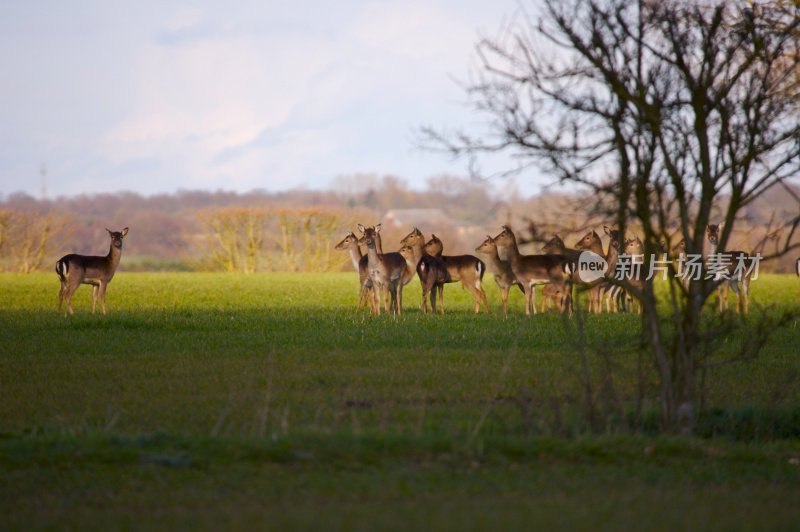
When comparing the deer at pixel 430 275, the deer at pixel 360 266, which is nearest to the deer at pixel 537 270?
the deer at pixel 430 275

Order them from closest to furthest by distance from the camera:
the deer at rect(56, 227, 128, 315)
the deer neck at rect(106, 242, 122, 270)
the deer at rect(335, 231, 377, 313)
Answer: the deer at rect(56, 227, 128, 315) → the deer at rect(335, 231, 377, 313) → the deer neck at rect(106, 242, 122, 270)

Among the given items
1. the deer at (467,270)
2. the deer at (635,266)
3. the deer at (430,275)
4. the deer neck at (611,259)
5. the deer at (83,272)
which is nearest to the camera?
the deer at (635,266)

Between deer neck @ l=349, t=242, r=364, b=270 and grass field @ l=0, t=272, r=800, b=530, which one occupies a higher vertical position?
deer neck @ l=349, t=242, r=364, b=270

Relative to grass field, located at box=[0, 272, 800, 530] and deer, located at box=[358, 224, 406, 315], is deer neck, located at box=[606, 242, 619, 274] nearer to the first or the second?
deer, located at box=[358, 224, 406, 315]

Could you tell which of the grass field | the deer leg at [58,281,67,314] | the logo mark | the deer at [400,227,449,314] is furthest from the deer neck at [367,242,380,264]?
the deer leg at [58,281,67,314]

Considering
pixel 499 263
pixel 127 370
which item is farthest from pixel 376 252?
pixel 127 370

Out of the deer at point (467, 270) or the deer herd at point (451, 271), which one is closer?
the deer herd at point (451, 271)

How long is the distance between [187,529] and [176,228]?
62.1 metres

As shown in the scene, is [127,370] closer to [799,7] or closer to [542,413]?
[542,413]

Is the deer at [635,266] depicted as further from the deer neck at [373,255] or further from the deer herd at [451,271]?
the deer neck at [373,255]

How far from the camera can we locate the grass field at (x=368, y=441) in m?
4.66

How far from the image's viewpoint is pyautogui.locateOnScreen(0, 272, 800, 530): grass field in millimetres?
4660

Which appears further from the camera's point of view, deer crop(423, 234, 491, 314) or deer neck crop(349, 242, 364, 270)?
deer neck crop(349, 242, 364, 270)

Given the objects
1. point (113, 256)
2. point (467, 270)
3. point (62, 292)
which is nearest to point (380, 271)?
point (467, 270)
